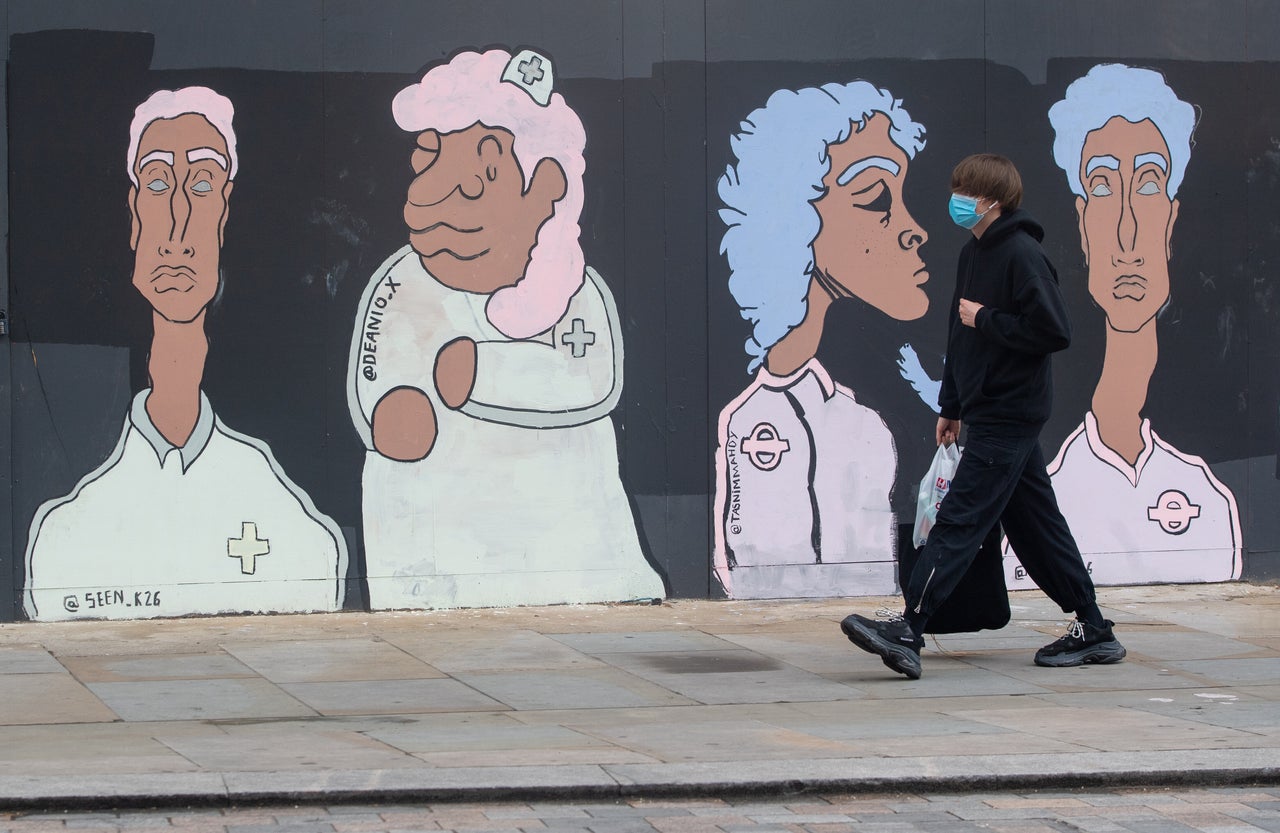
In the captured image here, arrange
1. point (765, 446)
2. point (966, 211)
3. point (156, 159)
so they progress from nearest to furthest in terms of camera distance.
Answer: point (966, 211)
point (156, 159)
point (765, 446)

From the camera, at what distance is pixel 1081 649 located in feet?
23.9

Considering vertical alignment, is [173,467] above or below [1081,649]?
above

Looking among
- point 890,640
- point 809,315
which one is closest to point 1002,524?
point 890,640

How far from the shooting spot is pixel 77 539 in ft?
26.3

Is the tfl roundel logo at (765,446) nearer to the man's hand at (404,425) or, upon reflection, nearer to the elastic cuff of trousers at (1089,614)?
the man's hand at (404,425)

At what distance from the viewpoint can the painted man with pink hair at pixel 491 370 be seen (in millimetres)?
8367

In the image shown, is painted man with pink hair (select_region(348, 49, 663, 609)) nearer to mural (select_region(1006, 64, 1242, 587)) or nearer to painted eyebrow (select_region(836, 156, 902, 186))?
painted eyebrow (select_region(836, 156, 902, 186))

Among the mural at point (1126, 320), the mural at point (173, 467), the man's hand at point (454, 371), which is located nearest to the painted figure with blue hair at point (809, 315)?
the mural at point (1126, 320)

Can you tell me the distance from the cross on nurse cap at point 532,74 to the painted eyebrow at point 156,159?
1.69m

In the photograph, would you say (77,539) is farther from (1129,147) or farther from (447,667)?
(1129,147)

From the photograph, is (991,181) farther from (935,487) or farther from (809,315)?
(809,315)

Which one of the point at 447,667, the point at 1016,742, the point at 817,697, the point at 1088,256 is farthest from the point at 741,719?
the point at 1088,256

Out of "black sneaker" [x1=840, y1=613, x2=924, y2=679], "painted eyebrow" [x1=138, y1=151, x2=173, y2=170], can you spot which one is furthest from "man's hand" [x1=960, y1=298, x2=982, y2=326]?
"painted eyebrow" [x1=138, y1=151, x2=173, y2=170]

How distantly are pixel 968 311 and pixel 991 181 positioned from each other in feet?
1.86
